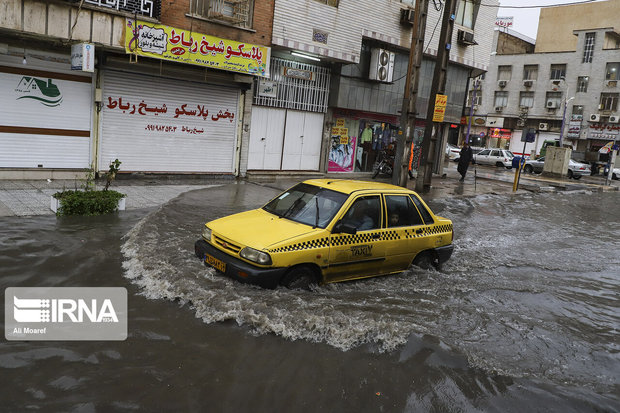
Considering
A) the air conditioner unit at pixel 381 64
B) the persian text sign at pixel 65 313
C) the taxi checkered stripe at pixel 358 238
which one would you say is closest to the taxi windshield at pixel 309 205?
the taxi checkered stripe at pixel 358 238

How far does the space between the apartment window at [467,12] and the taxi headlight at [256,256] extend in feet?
65.0

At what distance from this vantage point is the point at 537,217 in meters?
15.4

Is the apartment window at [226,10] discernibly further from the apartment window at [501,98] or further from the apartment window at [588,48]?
the apartment window at [501,98]

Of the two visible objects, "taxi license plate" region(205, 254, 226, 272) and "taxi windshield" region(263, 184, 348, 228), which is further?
"taxi windshield" region(263, 184, 348, 228)

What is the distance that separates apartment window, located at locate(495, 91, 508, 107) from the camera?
57.0 metres

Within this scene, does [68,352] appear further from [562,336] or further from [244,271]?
[562,336]

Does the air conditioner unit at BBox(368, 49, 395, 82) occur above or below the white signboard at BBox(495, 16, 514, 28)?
below

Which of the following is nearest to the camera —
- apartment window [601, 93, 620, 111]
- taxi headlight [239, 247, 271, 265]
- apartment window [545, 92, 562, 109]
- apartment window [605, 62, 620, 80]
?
taxi headlight [239, 247, 271, 265]

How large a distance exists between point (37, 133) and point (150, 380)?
10481 millimetres

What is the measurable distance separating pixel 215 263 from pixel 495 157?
3580 cm

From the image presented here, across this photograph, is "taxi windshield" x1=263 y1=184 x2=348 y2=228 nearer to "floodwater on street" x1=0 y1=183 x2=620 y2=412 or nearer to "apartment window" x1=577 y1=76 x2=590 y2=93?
"floodwater on street" x1=0 y1=183 x2=620 y2=412

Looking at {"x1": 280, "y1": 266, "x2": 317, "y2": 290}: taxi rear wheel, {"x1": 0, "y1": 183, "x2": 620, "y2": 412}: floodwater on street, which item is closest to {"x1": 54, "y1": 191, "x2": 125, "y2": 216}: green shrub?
{"x1": 0, "y1": 183, "x2": 620, "y2": 412}: floodwater on street

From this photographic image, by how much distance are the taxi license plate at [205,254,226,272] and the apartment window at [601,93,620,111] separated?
176ft

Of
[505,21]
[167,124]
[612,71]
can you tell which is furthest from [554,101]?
[167,124]
